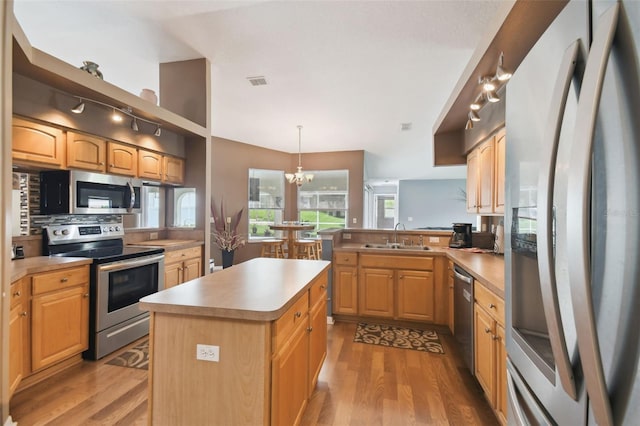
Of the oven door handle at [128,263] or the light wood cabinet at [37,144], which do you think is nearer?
the light wood cabinet at [37,144]

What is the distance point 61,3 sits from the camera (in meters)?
2.49

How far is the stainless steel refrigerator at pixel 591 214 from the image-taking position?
1.60ft

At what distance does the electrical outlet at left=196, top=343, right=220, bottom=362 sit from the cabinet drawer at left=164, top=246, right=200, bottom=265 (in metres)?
2.39

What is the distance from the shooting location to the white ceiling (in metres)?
2.50

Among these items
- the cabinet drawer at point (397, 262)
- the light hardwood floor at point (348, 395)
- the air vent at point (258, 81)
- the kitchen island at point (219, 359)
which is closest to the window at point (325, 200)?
the air vent at point (258, 81)

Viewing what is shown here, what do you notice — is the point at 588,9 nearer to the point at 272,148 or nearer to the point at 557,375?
the point at 557,375

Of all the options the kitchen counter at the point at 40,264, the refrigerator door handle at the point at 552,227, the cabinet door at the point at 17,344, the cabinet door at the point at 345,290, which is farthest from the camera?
the cabinet door at the point at 345,290

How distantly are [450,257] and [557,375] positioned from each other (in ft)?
7.93

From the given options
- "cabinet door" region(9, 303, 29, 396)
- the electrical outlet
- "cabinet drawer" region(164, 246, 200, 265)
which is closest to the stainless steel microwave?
"cabinet drawer" region(164, 246, 200, 265)

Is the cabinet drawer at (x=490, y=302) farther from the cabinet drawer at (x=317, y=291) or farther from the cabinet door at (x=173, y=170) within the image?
the cabinet door at (x=173, y=170)

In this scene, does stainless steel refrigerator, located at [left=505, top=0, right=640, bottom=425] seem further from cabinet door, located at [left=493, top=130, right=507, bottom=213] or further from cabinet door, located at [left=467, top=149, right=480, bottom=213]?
cabinet door, located at [left=467, top=149, right=480, bottom=213]

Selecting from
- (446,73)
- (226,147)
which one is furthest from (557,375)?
(226,147)

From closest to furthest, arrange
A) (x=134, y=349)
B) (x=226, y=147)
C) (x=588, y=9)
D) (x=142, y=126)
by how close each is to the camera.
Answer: (x=588, y=9) → (x=134, y=349) → (x=142, y=126) → (x=226, y=147)

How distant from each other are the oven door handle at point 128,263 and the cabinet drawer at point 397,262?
227 centimetres
